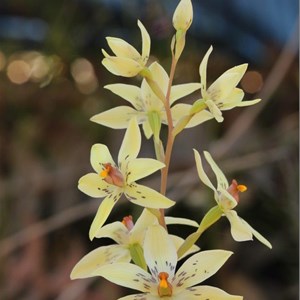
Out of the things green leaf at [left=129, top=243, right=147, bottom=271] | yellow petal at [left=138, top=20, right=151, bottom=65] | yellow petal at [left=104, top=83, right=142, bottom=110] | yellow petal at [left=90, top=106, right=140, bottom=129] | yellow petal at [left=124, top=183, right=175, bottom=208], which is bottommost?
green leaf at [left=129, top=243, right=147, bottom=271]

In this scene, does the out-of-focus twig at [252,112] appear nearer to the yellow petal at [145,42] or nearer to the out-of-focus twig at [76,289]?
the out-of-focus twig at [76,289]

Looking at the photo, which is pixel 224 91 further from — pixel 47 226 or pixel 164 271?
pixel 47 226

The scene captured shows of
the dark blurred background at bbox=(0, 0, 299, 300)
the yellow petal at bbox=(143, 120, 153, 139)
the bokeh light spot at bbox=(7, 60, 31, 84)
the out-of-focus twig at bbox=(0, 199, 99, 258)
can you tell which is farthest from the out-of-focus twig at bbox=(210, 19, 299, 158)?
the yellow petal at bbox=(143, 120, 153, 139)

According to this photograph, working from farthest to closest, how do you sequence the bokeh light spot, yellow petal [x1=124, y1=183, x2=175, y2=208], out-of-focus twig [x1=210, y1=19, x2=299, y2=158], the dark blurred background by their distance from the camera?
the bokeh light spot
the dark blurred background
out-of-focus twig [x1=210, y1=19, x2=299, y2=158]
yellow petal [x1=124, y1=183, x2=175, y2=208]

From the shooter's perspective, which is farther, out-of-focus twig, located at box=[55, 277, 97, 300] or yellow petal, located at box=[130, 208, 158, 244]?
out-of-focus twig, located at box=[55, 277, 97, 300]

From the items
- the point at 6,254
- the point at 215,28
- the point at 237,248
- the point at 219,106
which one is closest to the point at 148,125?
the point at 219,106

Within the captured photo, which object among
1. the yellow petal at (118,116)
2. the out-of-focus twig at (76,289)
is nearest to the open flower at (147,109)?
the yellow petal at (118,116)

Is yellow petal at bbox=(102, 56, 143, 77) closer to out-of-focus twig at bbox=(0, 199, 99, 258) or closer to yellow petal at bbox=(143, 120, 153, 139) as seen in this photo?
yellow petal at bbox=(143, 120, 153, 139)

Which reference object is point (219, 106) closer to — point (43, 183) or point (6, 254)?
point (6, 254)

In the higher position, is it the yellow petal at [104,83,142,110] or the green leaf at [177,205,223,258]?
the yellow petal at [104,83,142,110]

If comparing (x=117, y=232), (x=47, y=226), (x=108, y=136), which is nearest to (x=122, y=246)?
(x=117, y=232)
